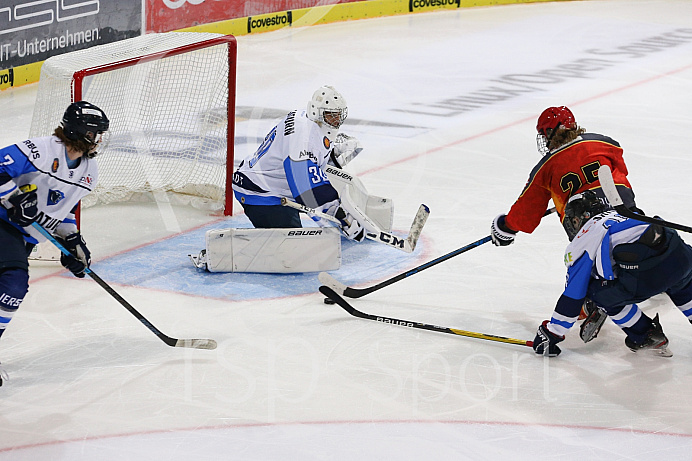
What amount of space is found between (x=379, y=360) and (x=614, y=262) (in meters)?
0.92

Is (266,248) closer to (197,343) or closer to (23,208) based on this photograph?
(197,343)

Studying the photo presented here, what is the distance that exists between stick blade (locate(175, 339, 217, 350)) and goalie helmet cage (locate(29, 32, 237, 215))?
1702mm

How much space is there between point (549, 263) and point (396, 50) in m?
5.44

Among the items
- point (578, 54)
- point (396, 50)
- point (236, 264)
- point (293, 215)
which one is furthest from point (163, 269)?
point (578, 54)

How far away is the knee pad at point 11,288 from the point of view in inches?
125

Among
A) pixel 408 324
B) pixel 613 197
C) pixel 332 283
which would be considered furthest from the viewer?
pixel 332 283

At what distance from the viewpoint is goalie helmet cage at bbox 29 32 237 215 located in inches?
202

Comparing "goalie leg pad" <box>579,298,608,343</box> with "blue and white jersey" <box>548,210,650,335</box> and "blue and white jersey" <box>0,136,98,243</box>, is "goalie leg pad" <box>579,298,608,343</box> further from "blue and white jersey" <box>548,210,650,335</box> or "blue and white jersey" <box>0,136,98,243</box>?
"blue and white jersey" <box>0,136,98,243</box>

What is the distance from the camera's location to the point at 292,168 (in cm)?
437

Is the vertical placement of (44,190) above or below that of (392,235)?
above

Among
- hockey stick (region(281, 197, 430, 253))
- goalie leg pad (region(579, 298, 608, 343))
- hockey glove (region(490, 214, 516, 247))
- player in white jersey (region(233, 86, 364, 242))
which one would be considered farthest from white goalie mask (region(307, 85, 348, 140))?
goalie leg pad (region(579, 298, 608, 343))

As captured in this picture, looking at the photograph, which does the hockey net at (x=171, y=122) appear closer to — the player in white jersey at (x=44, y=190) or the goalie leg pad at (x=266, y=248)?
the goalie leg pad at (x=266, y=248)

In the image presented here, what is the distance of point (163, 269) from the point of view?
4434 mm

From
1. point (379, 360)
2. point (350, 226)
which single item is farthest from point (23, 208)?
point (350, 226)
